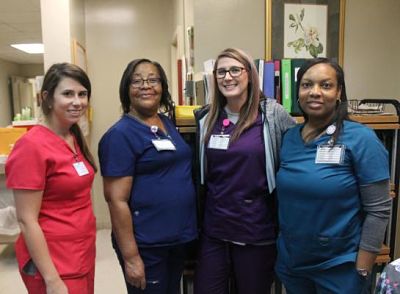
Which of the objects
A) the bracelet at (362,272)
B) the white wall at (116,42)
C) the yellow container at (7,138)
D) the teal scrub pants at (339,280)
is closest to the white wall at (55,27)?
the yellow container at (7,138)

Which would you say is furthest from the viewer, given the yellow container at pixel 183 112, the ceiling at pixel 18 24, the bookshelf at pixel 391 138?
the ceiling at pixel 18 24

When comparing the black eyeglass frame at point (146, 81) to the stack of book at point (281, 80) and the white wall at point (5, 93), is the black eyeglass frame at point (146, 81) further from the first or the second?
the white wall at point (5, 93)

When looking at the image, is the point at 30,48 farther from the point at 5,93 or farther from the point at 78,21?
the point at 78,21

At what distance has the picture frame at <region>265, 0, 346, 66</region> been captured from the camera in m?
2.43

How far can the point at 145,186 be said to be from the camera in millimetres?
1452

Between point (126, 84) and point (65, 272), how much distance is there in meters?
0.75

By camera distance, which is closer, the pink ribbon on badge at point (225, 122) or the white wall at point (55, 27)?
the pink ribbon on badge at point (225, 122)

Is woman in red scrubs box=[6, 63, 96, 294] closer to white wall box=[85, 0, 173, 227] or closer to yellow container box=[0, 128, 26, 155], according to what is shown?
yellow container box=[0, 128, 26, 155]

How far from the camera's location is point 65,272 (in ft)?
4.23

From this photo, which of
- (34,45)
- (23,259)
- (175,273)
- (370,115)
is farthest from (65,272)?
(34,45)

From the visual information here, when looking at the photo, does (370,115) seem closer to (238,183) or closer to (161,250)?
(238,183)

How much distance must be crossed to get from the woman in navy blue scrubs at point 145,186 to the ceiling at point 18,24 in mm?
3451

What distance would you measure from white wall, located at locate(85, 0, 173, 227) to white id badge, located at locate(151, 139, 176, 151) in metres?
2.57

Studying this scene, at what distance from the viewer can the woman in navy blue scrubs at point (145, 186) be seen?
1433mm
